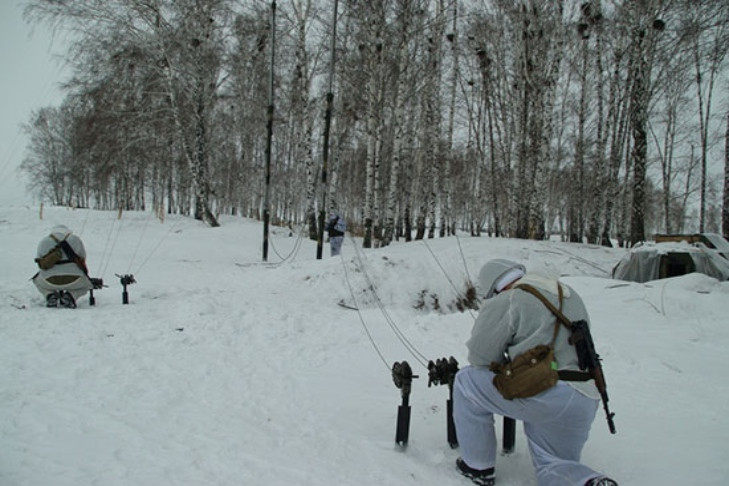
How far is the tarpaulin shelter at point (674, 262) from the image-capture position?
7.46m

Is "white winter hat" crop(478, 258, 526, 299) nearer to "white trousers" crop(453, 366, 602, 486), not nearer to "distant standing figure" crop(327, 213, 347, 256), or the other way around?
"white trousers" crop(453, 366, 602, 486)

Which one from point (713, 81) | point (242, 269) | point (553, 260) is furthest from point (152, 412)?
point (713, 81)

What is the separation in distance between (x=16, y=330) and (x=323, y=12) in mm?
14106

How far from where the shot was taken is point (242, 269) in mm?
10047

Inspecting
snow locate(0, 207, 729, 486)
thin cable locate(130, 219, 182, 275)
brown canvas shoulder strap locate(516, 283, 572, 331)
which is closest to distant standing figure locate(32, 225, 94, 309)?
snow locate(0, 207, 729, 486)

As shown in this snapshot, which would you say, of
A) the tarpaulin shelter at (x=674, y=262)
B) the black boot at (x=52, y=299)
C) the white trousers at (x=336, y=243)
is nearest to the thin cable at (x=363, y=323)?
the white trousers at (x=336, y=243)

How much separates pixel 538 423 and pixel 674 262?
7.42 m

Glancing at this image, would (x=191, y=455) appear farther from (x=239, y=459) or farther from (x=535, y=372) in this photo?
(x=535, y=372)

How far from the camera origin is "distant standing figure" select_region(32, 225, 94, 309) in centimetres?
591

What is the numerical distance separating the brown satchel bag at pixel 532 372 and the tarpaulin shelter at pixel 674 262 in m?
7.24

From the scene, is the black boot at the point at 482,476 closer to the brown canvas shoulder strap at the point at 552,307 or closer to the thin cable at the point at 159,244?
the brown canvas shoulder strap at the point at 552,307

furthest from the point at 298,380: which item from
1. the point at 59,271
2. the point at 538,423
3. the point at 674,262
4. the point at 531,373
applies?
the point at 674,262

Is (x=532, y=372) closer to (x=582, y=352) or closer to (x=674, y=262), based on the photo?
(x=582, y=352)

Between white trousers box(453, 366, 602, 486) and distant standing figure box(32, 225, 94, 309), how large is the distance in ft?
19.9
